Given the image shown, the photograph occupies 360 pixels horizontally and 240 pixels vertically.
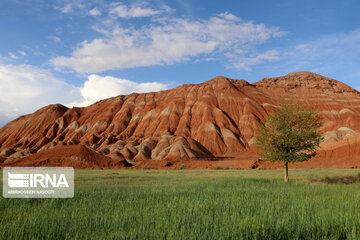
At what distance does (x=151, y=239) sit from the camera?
5.88 meters

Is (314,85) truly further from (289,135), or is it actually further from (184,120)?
(289,135)

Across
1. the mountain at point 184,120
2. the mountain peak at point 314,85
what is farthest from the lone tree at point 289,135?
the mountain peak at point 314,85

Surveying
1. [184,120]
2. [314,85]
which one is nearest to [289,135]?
[184,120]

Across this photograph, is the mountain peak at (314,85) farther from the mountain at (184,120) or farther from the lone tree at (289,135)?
the lone tree at (289,135)

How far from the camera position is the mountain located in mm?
99688

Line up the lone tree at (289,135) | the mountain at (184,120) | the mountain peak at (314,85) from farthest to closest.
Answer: the mountain peak at (314,85) → the mountain at (184,120) → the lone tree at (289,135)

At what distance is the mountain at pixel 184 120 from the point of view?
99.7 m

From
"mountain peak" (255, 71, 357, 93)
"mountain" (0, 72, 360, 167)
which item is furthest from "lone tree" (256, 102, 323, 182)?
"mountain peak" (255, 71, 357, 93)

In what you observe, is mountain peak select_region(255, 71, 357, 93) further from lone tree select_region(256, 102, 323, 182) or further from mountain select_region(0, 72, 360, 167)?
lone tree select_region(256, 102, 323, 182)

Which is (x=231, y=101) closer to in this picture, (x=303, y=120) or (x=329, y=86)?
(x=329, y=86)

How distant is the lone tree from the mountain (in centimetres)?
5804

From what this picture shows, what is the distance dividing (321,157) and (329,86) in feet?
347

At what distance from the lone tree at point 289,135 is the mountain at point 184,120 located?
58.0 m

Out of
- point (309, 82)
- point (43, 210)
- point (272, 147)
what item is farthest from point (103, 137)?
point (309, 82)
